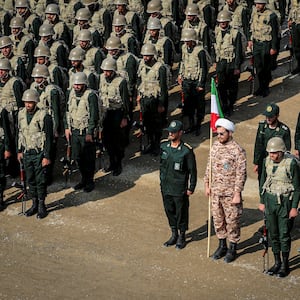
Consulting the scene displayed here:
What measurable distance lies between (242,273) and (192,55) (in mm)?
5729

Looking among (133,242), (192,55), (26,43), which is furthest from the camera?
(26,43)

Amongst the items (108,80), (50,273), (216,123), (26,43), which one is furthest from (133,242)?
(26,43)

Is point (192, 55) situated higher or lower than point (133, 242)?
higher

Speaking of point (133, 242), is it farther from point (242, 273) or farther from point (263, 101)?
point (263, 101)

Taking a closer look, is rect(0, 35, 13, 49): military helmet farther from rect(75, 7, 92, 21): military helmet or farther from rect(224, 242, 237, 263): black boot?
rect(224, 242, 237, 263): black boot

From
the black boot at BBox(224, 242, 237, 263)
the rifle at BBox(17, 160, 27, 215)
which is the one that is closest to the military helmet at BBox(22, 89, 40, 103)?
the rifle at BBox(17, 160, 27, 215)

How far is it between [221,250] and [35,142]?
354cm

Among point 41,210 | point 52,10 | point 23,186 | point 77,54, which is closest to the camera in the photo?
point 41,210

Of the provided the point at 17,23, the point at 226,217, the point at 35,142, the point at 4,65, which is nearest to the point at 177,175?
the point at 226,217

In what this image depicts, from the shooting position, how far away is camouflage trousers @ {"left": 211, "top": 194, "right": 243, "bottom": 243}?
12469 mm

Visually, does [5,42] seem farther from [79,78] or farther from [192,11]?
[192,11]

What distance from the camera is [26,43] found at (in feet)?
60.0

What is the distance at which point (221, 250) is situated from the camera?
42.1ft

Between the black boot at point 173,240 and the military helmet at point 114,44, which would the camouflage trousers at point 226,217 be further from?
the military helmet at point 114,44
